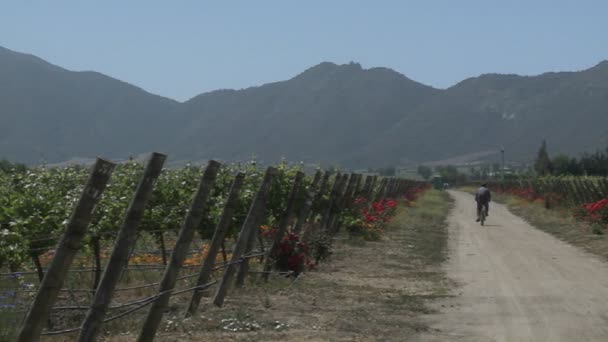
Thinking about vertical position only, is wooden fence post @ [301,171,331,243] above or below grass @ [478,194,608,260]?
above

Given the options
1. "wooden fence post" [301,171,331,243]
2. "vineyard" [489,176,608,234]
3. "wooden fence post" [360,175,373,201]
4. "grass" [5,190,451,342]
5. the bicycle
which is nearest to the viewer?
"grass" [5,190,451,342]

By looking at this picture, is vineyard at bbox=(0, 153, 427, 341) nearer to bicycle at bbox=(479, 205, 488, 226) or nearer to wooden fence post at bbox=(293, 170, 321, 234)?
wooden fence post at bbox=(293, 170, 321, 234)

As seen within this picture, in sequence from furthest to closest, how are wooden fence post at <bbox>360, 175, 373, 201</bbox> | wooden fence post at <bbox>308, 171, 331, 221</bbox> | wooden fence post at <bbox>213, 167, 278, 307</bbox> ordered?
1. wooden fence post at <bbox>360, 175, 373, 201</bbox>
2. wooden fence post at <bbox>308, 171, 331, 221</bbox>
3. wooden fence post at <bbox>213, 167, 278, 307</bbox>

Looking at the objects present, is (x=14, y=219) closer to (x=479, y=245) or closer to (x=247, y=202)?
(x=247, y=202)

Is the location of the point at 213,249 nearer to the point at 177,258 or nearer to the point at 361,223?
the point at 177,258

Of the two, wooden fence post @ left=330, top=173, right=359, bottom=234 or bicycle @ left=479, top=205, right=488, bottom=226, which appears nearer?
wooden fence post @ left=330, top=173, right=359, bottom=234

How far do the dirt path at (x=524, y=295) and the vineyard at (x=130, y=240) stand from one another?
275cm

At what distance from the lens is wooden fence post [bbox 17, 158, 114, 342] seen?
6.30 metres

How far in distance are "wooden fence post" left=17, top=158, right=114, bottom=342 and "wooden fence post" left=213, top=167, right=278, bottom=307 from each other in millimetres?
5321

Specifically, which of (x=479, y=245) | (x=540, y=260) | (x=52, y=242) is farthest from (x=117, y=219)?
(x=479, y=245)

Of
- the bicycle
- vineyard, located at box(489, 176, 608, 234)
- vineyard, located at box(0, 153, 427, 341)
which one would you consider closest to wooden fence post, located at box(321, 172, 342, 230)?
vineyard, located at box(0, 153, 427, 341)

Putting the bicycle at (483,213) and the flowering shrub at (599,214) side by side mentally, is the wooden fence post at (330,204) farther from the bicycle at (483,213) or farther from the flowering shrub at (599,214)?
the bicycle at (483,213)

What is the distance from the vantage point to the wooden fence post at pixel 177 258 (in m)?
8.66

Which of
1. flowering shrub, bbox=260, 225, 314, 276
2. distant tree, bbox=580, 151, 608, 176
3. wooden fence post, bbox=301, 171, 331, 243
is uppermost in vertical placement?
distant tree, bbox=580, 151, 608, 176
